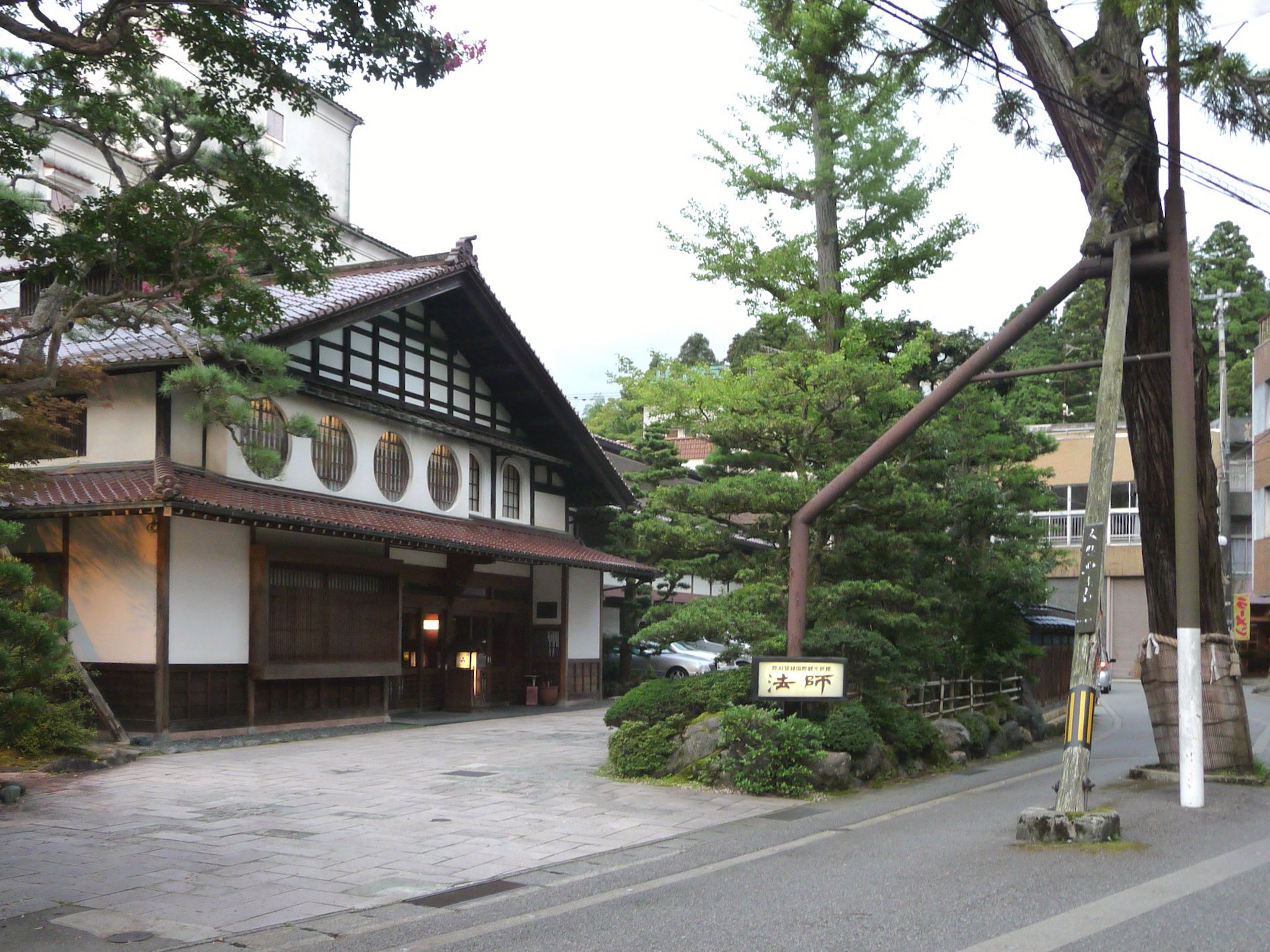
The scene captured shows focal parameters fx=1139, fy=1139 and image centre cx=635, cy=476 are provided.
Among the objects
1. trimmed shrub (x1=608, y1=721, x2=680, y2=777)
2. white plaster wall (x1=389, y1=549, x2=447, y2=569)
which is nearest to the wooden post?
trimmed shrub (x1=608, y1=721, x2=680, y2=777)

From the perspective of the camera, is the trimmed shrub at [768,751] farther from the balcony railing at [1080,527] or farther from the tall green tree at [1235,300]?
the tall green tree at [1235,300]

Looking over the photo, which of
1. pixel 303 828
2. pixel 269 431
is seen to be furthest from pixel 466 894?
pixel 269 431

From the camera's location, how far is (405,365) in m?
21.4

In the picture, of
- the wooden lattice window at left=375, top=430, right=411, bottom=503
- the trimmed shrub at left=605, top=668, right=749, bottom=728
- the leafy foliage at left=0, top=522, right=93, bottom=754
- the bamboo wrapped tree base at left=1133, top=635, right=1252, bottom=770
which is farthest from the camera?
the wooden lattice window at left=375, top=430, right=411, bottom=503

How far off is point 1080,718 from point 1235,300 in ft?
159

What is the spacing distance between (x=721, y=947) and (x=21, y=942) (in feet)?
13.6

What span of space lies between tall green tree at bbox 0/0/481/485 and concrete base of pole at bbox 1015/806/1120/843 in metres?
7.26

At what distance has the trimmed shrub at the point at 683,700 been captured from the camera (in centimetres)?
1410

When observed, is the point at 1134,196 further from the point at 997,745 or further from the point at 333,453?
the point at 333,453

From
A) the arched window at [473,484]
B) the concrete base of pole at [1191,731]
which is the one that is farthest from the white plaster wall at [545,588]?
the concrete base of pole at [1191,731]

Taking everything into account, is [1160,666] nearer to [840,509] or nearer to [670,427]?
[840,509]

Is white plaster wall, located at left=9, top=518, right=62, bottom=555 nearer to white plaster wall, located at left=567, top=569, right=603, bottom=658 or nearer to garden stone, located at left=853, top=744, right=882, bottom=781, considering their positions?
white plaster wall, located at left=567, top=569, right=603, bottom=658

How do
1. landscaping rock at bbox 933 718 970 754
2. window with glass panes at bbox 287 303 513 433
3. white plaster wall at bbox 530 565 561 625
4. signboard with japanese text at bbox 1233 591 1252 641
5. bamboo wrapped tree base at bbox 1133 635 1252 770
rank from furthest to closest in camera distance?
signboard with japanese text at bbox 1233 591 1252 641, white plaster wall at bbox 530 565 561 625, window with glass panes at bbox 287 303 513 433, landscaping rock at bbox 933 718 970 754, bamboo wrapped tree base at bbox 1133 635 1252 770

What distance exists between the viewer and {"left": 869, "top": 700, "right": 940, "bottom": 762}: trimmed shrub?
14.9 metres
